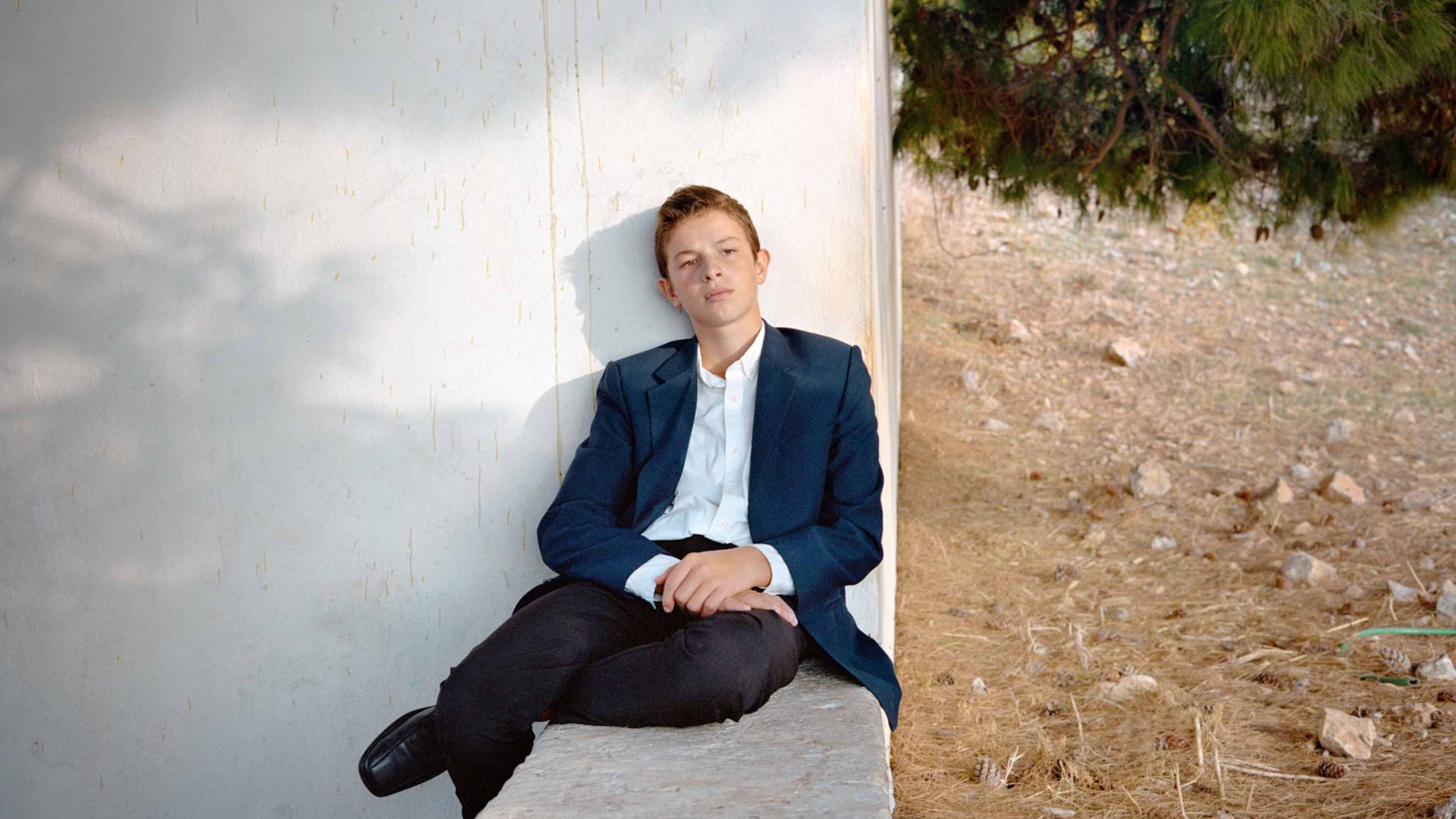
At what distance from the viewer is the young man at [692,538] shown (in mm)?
1936

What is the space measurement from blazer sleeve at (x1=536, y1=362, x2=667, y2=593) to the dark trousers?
0.24ft

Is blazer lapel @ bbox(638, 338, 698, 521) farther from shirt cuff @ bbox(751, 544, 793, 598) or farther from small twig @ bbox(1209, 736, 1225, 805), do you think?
small twig @ bbox(1209, 736, 1225, 805)

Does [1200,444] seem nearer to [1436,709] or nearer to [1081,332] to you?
[1081,332]

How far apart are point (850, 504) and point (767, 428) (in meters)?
0.21

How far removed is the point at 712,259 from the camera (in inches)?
81.4

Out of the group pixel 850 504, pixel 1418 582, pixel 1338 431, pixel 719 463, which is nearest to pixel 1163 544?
pixel 1418 582

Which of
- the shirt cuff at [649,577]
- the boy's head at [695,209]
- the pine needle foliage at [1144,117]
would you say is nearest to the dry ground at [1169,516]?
the pine needle foliage at [1144,117]

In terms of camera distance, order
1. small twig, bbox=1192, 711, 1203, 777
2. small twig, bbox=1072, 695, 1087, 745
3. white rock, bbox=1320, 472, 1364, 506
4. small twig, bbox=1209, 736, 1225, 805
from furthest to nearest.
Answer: white rock, bbox=1320, 472, 1364, 506, small twig, bbox=1072, 695, 1087, 745, small twig, bbox=1192, 711, 1203, 777, small twig, bbox=1209, 736, 1225, 805

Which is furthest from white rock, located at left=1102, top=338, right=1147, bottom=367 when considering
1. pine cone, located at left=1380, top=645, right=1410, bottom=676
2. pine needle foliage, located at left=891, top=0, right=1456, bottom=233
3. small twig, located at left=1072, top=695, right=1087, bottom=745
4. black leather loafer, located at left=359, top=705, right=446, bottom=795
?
black leather loafer, located at left=359, top=705, right=446, bottom=795

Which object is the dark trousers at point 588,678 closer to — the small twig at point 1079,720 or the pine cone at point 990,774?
the pine cone at point 990,774

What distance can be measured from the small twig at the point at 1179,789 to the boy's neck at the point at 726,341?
122 cm

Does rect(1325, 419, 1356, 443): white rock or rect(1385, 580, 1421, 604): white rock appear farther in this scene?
rect(1325, 419, 1356, 443): white rock

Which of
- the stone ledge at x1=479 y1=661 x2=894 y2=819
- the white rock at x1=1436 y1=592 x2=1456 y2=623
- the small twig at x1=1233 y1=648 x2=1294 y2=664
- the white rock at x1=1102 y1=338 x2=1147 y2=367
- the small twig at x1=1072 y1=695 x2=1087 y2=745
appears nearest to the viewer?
the stone ledge at x1=479 y1=661 x2=894 y2=819

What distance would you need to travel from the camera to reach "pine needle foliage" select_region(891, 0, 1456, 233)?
352 cm
